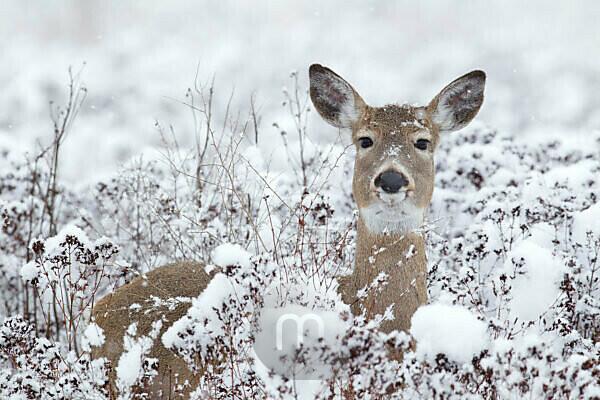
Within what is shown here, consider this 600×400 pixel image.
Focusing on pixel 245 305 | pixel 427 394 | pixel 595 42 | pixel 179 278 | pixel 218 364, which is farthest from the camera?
pixel 595 42

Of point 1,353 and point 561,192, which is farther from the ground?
point 561,192

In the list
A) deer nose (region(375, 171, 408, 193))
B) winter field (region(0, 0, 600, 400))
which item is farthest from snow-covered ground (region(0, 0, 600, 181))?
deer nose (region(375, 171, 408, 193))

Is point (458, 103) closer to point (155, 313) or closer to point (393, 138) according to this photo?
point (393, 138)

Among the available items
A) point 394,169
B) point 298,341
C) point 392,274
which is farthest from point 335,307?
point 394,169

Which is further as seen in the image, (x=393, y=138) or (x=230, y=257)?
(x=393, y=138)

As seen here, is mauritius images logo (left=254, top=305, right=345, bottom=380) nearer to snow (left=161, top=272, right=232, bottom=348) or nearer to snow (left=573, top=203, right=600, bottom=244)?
snow (left=161, top=272, right=232, bottom=348)

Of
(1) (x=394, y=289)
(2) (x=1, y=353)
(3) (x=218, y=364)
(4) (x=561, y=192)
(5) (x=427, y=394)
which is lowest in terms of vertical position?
(5) (x=427, y=394)

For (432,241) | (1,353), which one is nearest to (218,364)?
(1,353)

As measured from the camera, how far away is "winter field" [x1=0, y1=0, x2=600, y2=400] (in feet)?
10.8

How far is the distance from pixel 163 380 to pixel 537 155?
676cm

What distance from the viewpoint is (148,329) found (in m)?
4.71

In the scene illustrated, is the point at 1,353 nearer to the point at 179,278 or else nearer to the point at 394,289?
the point at 179,278

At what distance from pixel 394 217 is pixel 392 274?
12.2 inches

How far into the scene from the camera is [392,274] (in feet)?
15.1
